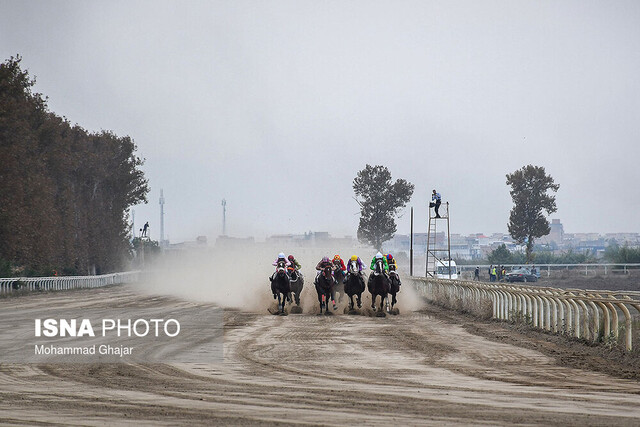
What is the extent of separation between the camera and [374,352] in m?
16.7

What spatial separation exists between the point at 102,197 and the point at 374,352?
66.7m

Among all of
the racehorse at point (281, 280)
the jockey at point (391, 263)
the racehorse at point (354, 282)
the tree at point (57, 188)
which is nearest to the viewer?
the racehorse at point (281, 280)

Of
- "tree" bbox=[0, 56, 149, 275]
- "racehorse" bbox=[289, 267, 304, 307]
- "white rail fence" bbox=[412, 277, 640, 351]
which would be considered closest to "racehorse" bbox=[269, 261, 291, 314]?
"racehorse" bbox=[289, 267, 304, 307]

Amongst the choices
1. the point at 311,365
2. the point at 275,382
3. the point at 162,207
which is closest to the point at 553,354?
the point at 311,365

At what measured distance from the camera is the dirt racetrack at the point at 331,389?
9164 millimetres

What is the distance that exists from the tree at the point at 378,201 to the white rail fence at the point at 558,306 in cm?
6212

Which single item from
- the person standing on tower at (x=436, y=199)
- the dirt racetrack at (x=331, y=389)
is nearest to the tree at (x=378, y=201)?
the person standing on tower at (x=436, y=199)

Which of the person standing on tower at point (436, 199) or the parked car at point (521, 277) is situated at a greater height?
the person standing on tower at point (436, 199)

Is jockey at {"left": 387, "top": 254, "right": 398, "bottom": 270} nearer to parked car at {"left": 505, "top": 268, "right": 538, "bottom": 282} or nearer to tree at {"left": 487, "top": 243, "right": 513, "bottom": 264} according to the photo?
parked car at {"left": 505, "top": 268, "right": 538, "bottom": 282}

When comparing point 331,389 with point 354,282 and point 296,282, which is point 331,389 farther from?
point 296,282

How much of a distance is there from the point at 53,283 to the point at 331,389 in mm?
42870

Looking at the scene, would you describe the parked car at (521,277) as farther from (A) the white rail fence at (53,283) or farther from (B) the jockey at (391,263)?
(B) the jockey at (391,263)

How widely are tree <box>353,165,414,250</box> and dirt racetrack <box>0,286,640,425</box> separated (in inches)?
3059

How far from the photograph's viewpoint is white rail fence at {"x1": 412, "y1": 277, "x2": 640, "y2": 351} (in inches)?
655
